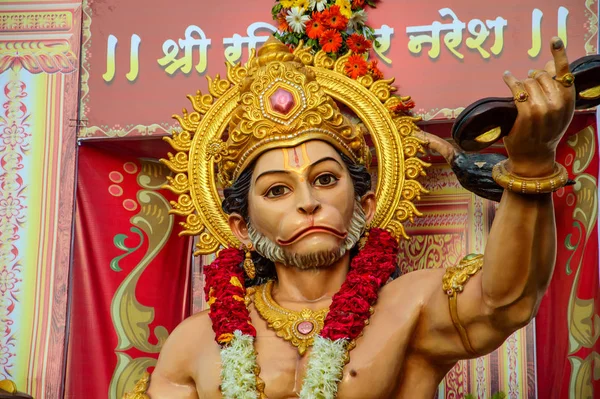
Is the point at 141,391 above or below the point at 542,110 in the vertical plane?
below

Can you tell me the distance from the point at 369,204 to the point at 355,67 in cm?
53

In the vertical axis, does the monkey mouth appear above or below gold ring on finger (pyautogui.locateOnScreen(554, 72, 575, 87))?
below

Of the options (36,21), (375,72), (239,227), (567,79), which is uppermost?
(36,21)

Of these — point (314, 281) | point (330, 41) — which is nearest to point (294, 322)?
point (314, 281)

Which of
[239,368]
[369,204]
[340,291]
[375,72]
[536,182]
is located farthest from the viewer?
[375,72]

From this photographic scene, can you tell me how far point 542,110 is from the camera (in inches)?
103

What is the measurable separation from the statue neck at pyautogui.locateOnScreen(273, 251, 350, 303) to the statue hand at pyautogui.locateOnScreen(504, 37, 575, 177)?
0.93 meters

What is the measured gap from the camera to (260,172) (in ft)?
11.3

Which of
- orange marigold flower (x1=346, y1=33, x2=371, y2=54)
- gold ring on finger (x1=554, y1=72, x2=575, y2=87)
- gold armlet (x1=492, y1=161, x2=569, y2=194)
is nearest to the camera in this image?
gold ring on finger (x1=554, y1=72, x2=575, y2=87)

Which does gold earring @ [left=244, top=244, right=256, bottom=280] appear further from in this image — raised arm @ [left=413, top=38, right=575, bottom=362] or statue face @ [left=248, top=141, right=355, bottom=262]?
raised arm @ [left=413, top=38, right=575, bottom=362]

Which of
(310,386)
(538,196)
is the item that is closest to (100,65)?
(310,386)

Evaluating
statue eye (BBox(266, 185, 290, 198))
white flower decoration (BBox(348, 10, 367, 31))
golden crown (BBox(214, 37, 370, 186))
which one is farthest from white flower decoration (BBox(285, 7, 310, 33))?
statue eye (BBox(266, 185, 290, 198))

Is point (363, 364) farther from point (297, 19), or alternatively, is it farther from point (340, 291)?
point (297, 19)

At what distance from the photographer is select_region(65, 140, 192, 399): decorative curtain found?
14.4 ft
